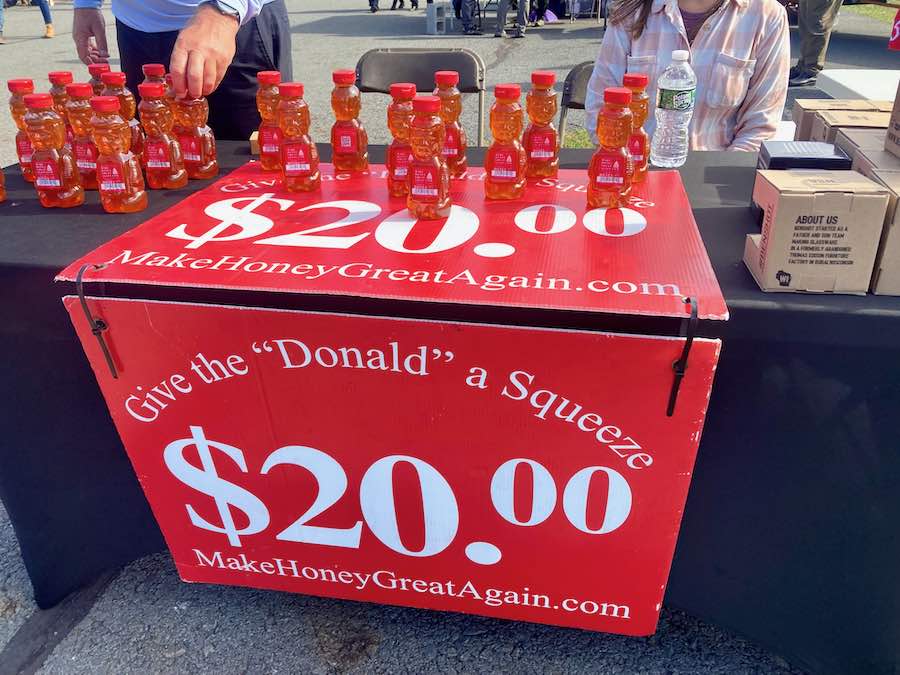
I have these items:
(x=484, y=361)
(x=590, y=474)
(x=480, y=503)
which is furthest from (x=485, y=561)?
(x=484, y=361)

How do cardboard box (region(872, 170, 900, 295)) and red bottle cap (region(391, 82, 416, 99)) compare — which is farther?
red bottle cap (region(391, 82, 416, 99))

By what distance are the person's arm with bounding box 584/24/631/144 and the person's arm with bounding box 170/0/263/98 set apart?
120 cm

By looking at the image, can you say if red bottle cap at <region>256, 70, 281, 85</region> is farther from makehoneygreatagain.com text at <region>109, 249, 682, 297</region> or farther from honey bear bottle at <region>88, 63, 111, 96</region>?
makehoneygreatagain.com text at <region>109, 249, 682, 297</region>

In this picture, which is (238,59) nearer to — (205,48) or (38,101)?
(205,48)

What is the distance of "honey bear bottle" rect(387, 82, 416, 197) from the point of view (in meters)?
1.40

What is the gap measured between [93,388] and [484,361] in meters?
0.82

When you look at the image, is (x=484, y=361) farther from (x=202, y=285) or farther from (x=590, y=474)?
(x=202, y=285)

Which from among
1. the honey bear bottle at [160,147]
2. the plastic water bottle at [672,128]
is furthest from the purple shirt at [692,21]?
the honey bear bottle at [160,147]

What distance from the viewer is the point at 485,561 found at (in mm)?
1368

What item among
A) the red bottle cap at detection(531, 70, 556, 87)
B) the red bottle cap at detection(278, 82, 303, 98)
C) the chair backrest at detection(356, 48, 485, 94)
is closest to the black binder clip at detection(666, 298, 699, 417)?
the red bottle cap at detection(531, 70, 556, 87)

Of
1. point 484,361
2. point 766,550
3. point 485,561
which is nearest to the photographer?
point 484,361

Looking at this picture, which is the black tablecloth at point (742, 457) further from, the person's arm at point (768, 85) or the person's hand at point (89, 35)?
the person's hand at point (89, 35)

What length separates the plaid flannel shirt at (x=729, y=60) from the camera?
2.15 m

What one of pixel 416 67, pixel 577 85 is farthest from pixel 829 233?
pixel 416 67
